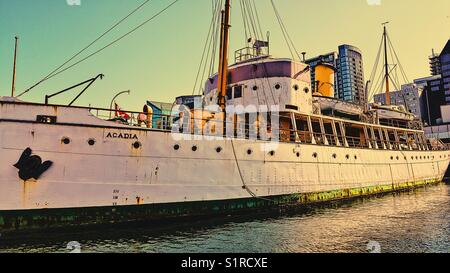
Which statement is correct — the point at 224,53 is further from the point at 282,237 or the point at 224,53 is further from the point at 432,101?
the point at 432,101

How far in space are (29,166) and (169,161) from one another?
4.68 meters

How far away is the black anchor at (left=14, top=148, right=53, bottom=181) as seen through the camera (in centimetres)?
986

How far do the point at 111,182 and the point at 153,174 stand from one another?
1527 mm

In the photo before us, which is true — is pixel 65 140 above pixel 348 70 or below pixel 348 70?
below

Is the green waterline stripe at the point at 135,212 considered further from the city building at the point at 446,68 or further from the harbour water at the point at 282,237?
the city building at the point at 446,68

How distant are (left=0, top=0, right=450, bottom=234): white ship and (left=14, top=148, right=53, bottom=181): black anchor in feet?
0.09

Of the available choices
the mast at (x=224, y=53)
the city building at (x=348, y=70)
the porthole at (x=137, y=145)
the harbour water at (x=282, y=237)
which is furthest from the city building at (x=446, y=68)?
the porthole at (x=137, y=145)

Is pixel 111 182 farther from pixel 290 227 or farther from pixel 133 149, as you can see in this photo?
pixel 290 227

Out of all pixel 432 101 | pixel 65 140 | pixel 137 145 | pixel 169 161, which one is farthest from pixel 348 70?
pixel 65 140

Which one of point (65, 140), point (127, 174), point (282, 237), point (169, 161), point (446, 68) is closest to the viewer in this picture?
point (282, 237)

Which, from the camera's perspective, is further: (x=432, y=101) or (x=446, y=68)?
(x=432, y=101)

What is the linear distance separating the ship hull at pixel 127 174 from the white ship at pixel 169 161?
0.11 ft

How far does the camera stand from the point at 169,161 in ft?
38.8
